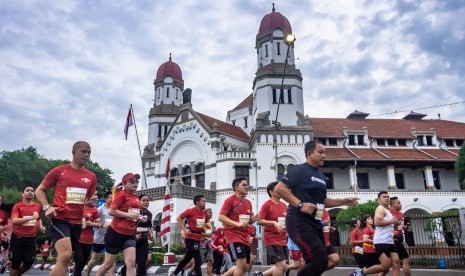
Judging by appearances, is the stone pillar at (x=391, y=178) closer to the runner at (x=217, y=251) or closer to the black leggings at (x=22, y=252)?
the runner at (x=217, y=251)

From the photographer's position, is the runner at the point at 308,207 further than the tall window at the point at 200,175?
No

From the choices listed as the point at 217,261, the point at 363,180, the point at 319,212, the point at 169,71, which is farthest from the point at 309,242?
the point at 169,71

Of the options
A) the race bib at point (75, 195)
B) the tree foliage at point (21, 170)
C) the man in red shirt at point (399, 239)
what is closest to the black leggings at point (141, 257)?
the race bib at point (75, 195)

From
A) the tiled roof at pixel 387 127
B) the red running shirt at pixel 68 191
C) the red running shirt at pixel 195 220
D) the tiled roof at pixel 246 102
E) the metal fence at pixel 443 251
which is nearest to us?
the red running shirt at pixel 68 191

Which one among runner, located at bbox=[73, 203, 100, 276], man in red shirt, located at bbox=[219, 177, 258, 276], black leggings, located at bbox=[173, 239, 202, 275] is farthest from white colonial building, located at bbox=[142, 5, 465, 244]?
man in red shirt, located at bbox=[219, 177, 258, 276]

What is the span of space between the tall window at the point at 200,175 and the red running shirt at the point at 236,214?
29562 mm

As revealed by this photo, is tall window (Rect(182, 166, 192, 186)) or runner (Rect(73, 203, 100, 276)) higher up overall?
tall window (Rect(182, 166, 192, 186))

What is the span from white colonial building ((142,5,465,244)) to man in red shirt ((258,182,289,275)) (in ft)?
78.5

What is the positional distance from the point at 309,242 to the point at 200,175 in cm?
3274

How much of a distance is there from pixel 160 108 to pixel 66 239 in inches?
1647

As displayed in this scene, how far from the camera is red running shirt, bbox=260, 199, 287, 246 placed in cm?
771

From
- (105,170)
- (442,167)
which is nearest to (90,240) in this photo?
(442,167)

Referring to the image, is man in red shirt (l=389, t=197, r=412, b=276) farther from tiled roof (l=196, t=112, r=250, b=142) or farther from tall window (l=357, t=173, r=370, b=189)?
tall window (l=357, t=173, r=370, b=189)

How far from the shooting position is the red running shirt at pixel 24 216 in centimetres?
756
